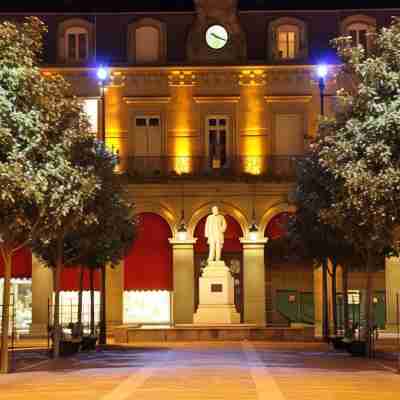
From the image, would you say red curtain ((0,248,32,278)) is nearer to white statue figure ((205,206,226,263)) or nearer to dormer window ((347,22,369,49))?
white statue figure ((205,206,226,263))

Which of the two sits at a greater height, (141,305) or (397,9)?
(397,9)

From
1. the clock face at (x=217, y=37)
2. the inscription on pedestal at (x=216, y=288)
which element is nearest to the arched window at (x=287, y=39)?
the clock face at (x=217, y=37)

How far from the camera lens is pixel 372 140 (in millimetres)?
24188

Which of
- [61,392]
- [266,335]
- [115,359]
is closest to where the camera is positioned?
[61,392]

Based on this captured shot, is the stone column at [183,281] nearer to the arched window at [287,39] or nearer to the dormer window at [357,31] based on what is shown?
the arched window at [287,39]

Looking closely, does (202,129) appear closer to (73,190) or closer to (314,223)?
(314,223)

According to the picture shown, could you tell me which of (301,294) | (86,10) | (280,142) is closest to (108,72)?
(86,10)

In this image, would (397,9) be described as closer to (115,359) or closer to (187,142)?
(187,142)

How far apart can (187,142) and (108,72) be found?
4.99m

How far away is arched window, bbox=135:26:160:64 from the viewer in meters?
52.5

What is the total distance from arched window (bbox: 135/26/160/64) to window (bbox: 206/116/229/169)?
4053 mm

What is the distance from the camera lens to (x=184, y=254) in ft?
169

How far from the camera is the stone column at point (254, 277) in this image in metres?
51.4

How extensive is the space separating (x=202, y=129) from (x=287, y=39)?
19.6 ft
